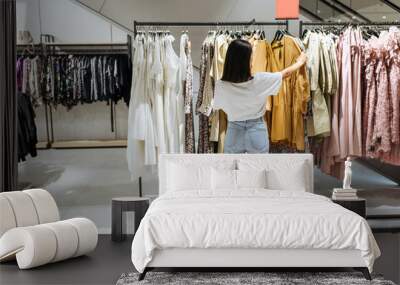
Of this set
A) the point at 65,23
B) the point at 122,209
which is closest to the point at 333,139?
the point at 122,209

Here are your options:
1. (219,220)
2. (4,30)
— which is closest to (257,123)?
(219,220)

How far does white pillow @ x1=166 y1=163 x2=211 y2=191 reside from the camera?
5.13m

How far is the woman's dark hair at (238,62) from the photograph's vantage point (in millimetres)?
5430

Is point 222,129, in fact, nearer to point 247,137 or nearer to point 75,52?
point 247,137

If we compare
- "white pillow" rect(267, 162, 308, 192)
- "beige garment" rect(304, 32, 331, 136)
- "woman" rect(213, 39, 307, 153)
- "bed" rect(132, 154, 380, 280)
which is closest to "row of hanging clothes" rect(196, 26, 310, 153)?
"beige garment" rect(304, 32, 331, 136)

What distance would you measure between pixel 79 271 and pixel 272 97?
2.68 m

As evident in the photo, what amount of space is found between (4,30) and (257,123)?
262 cm

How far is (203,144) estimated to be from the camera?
19.9 ft

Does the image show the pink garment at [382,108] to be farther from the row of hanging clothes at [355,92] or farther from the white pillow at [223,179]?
the white pillow at [223,179]

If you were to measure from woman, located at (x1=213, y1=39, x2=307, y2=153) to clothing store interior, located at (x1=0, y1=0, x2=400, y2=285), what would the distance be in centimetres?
1

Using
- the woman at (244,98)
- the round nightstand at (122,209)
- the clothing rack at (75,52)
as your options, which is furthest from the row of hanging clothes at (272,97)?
the clothing rack at (75,52)

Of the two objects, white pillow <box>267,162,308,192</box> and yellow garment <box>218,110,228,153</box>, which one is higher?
yellow garment <box>218,110,228,153</box>

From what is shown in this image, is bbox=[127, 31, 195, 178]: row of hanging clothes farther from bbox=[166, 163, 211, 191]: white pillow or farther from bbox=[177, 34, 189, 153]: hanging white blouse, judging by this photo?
bbox=[166, 163, 211, 191]: white pillow

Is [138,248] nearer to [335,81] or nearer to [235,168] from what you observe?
[235,168]
